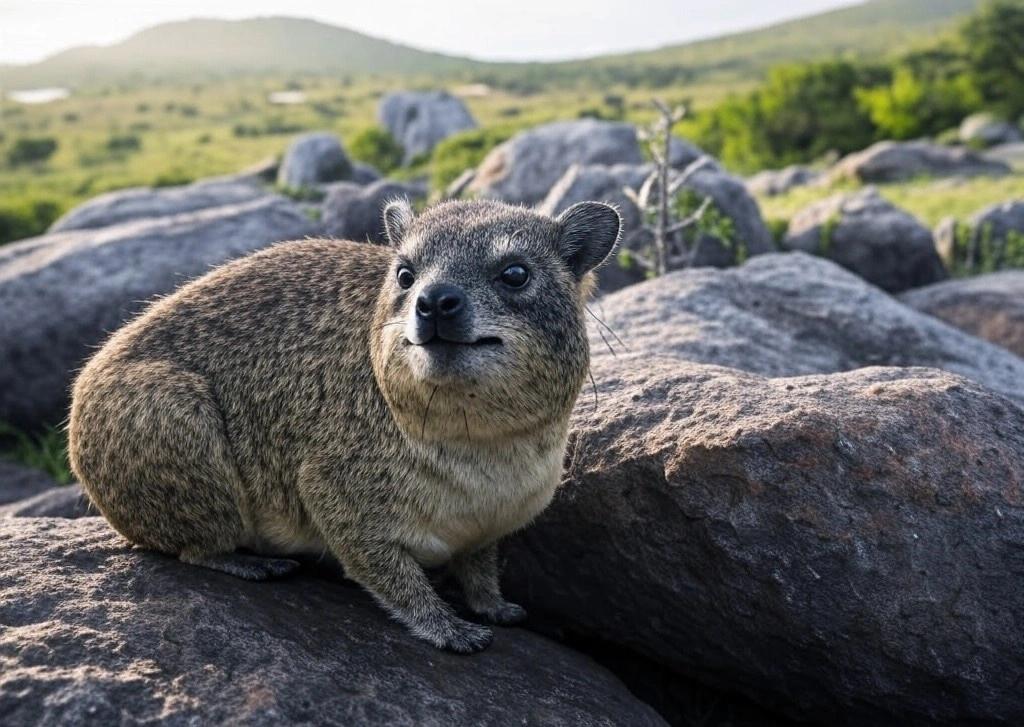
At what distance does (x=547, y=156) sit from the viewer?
1535 centimetres

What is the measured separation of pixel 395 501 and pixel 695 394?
182 centimetres

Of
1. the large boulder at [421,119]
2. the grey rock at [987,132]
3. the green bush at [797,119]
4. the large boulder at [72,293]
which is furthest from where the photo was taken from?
the large boulder at [421,119]

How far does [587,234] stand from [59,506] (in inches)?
202

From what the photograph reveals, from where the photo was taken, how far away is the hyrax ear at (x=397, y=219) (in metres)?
5.31

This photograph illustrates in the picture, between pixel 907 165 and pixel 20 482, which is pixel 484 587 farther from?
pixel 907 165

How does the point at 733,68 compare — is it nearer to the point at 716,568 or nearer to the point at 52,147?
the point at 52,147

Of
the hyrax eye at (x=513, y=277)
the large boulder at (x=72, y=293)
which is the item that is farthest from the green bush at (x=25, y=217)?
the hyrax eye at (x=513, y=277)

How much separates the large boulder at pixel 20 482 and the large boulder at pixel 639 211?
658 cm

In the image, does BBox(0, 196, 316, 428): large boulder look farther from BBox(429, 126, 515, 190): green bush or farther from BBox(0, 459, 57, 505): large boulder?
BBox(429, 126, 515, 190): green bush

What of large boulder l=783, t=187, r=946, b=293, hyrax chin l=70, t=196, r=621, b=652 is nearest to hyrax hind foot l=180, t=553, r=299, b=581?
hyrax chin l=70, t=196, r=621, b=652

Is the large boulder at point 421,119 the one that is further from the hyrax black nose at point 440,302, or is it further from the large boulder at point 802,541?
the hyrax black nose at point 440,302

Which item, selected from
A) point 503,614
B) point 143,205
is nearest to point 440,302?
point 503,614

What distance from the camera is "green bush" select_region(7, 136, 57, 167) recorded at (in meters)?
59.4

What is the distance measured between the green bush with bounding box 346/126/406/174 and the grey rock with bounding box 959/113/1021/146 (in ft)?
72.7
